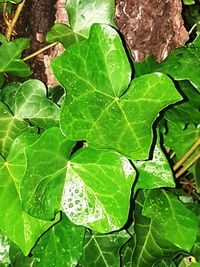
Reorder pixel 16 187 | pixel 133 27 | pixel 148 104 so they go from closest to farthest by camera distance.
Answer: pixel 148 104, pixel 16 187, pixel 133 27

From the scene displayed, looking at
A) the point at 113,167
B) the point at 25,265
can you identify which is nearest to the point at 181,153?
the point at 113,167

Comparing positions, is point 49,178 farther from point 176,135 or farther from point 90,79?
point 176,135

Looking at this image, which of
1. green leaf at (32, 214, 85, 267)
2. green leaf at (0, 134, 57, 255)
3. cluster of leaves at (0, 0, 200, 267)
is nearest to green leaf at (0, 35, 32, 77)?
cluster of leaves at (0, 0, 200, 267)

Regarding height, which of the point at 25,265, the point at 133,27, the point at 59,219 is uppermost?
the point at 133,27

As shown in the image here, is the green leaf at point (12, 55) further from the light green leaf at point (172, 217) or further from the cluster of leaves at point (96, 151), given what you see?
the light green leaf at point (172, 217)

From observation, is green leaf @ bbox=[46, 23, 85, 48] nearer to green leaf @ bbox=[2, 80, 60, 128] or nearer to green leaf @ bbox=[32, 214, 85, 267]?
green leaf @ bbox=[2, 80, 60, 128]

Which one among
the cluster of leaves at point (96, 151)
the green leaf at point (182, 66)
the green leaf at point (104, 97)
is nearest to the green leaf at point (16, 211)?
the cluster of leaves at point (96, 151)

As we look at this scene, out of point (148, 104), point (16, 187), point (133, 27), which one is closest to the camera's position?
point (148, 104)
